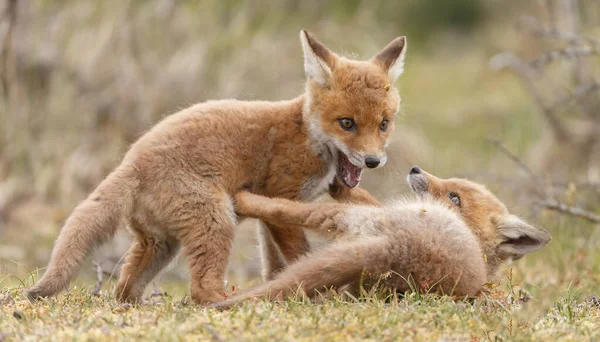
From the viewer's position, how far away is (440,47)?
18.8 m

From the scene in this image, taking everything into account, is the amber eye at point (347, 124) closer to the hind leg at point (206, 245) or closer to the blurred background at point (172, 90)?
the hind leg at point (206, 245)

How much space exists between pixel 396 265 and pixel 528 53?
1284cm

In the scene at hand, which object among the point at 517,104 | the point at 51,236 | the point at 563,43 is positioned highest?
the point at 563,43

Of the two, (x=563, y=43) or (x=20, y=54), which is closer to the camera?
(x=20, y=54)

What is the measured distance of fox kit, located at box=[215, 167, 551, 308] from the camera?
16.1 feet

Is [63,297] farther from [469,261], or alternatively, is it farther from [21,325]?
[469,261]

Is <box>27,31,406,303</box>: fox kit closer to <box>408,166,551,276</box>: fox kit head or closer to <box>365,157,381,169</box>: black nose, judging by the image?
<box>365,157,381,169</box>: black nose

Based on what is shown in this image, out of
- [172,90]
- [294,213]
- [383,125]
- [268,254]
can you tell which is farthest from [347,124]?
[172,90]

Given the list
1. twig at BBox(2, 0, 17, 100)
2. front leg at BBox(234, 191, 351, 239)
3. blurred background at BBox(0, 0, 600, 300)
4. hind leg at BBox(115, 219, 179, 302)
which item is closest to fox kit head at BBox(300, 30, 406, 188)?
front leg at BBox(234, 191, 351, 239)

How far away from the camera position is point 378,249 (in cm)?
494

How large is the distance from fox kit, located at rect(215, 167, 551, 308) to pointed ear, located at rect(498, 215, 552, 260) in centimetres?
8

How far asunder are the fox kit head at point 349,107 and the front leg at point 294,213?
2.07ft

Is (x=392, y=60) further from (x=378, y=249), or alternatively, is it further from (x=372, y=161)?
(x=378, y=249)

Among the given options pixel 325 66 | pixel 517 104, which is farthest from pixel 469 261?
pixel 517 104
